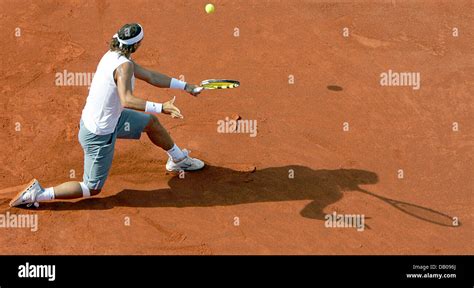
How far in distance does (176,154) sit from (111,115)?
112 centimetres

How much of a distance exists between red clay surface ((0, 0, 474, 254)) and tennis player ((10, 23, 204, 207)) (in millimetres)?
286

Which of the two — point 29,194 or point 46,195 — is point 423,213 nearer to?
point 46,195

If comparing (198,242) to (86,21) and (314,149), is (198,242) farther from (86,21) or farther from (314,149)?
(86,21)

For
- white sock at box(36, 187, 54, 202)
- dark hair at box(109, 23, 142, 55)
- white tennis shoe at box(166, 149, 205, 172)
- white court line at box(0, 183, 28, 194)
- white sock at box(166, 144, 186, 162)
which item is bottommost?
white sock at box(36, 187, 54, 202)

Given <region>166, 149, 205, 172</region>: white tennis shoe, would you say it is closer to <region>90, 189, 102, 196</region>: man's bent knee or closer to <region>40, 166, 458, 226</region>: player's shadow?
<region>40, 166, 458, 226</region>: player's shadow

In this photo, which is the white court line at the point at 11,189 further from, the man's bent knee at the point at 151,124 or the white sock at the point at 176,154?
the white sock at the point at 176,154

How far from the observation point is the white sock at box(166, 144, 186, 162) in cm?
842

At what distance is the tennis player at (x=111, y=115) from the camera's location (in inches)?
291

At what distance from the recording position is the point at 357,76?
10.4 m

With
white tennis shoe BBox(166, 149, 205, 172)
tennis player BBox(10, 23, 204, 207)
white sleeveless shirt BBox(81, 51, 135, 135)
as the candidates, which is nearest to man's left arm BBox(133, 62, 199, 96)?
tennis player BBox(10, 23, 204, 207)

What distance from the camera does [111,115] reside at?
7.68 m

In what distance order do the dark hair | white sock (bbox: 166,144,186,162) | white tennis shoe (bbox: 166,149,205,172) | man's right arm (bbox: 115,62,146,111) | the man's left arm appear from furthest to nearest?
1. white tennis shoe (bbox: 166,149,205,172)
2. white sock (bbox: 166,144,186,162)
3. the man's left arm
4. the dark hair
5. man's right arm (bbox: 115,62,146,111)

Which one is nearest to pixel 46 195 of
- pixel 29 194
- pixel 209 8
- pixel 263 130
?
pixel 29 194

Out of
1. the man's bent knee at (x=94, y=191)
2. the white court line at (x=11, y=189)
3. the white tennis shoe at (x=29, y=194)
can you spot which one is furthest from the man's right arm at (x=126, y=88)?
the white court line at (x=11, y=189)
